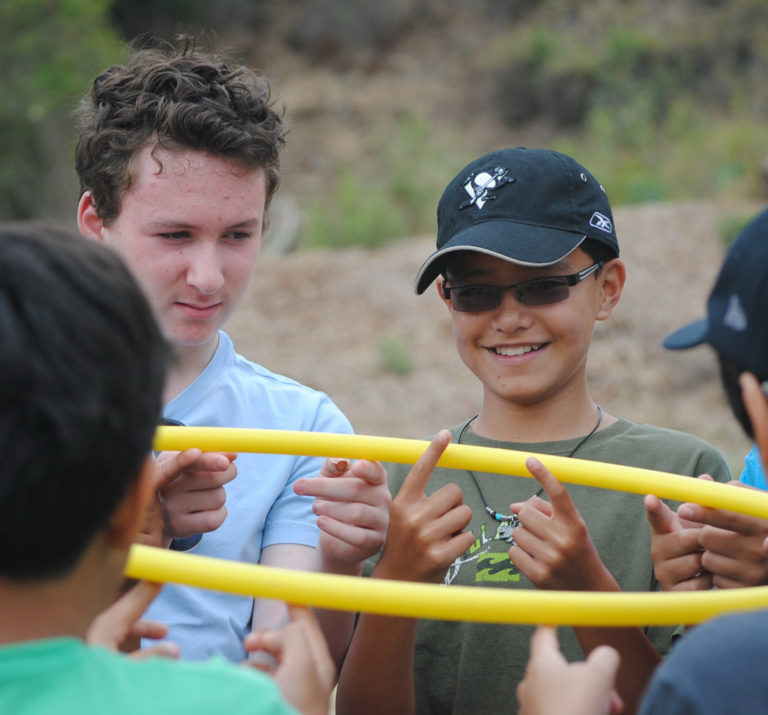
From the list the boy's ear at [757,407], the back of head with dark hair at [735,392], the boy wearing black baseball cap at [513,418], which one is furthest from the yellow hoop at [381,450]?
the boy's ear at [757,407]

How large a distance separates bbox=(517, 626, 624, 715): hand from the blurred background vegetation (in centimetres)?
1162

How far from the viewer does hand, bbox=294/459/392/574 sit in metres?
2.28

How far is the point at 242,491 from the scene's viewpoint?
2.71m

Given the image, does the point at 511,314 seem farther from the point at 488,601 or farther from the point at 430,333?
the point at 430,333

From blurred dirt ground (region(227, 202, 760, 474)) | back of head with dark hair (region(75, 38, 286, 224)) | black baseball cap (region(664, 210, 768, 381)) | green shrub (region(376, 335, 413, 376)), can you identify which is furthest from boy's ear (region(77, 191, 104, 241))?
green shrub (region(376, 335, 413, 376))

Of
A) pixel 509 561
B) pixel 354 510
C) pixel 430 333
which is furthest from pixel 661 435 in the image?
pixel 430 333

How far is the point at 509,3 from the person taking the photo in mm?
25203

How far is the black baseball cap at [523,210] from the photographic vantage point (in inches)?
109

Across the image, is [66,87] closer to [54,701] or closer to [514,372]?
[514,372]

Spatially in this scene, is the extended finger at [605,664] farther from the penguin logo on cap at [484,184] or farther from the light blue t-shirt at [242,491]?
the penguin logo on cap at [484,184]

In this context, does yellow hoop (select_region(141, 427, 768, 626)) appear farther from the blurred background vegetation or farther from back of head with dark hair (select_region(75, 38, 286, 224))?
the blurred background vegetation

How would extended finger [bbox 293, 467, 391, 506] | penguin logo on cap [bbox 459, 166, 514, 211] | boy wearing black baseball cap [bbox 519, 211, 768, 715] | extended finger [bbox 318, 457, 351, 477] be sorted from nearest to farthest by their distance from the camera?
boy wearing black baseball cap [bbox 519, 211, 768, 715], extended finger [bbox 293, 467, 391, 506], extended finger [bbox 318, 457, 351, 477], penguin logo on cap [bbox 459, 166, 514, 211]

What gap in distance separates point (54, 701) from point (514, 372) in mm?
1775

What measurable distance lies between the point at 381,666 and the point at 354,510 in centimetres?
37
